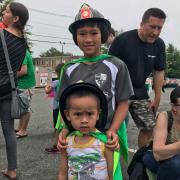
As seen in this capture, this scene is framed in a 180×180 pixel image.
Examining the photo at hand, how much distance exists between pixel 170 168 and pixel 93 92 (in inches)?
44.6

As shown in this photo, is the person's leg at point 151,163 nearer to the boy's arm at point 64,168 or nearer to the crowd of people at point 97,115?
the crowd of people at point 97,115

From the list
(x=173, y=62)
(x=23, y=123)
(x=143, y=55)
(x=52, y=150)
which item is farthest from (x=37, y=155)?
(x=173, y=62)

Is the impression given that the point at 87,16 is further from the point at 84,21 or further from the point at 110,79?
the point at 110,79

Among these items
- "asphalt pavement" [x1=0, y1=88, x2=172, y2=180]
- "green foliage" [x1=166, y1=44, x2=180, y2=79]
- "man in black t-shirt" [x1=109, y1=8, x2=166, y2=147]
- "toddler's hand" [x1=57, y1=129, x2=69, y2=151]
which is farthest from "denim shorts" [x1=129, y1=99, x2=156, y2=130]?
"green foliage" [x1=166, y1=44, x2=180, y2=79]

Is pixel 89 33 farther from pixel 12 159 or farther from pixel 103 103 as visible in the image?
pixel 12 159

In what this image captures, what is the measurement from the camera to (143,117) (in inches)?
177

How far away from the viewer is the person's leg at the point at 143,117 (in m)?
4.49

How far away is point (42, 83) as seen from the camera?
1258 inches

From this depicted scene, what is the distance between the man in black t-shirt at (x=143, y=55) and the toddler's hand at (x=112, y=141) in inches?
74.2

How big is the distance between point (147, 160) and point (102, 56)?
1135 millimetres

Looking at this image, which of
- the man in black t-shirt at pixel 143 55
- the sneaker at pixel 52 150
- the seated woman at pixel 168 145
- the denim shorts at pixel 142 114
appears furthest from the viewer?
the sneaker at pixel 52 150

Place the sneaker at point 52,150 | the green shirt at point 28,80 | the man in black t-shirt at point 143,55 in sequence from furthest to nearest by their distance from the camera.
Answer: the green shirt at point 28,80, the sneaker at point 52,150, the man in black t-shirt at point 143,55

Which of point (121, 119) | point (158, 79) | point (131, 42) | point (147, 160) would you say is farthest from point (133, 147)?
point (121, 119)

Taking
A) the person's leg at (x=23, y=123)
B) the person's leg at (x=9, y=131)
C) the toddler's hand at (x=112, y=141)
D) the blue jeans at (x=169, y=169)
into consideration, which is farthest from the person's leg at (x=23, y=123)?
the toddler's hand at (x=112, y=141)
